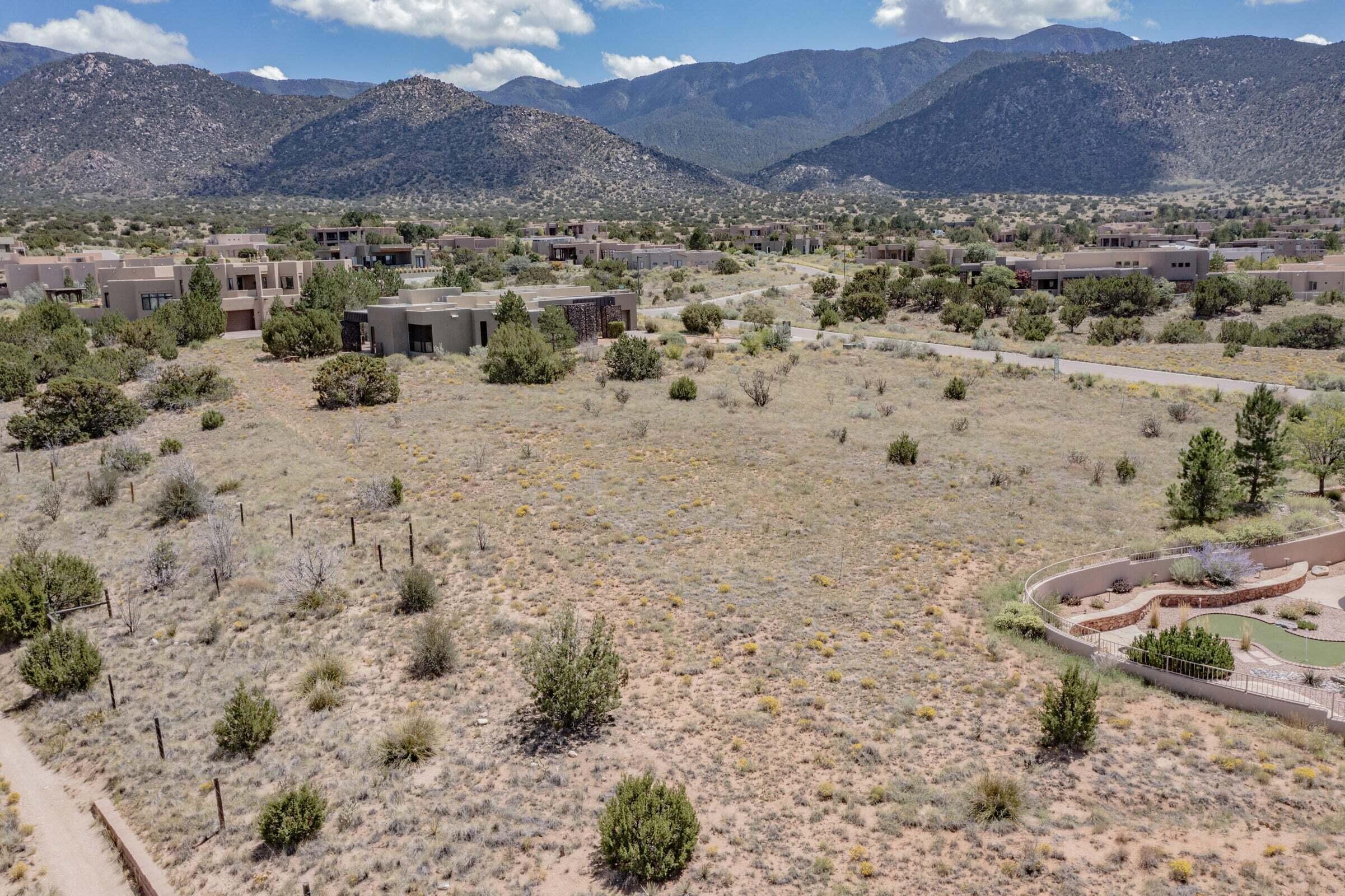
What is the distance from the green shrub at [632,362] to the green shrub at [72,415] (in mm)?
20434

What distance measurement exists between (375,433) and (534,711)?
20.2 m

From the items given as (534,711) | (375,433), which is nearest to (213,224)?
(375,433)

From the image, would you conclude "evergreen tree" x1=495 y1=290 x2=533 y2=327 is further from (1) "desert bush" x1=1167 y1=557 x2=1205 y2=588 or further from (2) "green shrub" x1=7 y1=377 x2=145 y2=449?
(1) "desert bush" x1=1167 y1=557 x2=1205 y2=588

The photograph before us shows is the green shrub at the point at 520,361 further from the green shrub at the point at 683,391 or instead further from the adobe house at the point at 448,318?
the green shrub at the point at 683,391

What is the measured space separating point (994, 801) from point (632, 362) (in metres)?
32.7

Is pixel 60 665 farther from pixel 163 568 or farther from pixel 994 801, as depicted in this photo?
pixel 994 801

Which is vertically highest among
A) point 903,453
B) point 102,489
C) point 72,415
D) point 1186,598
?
point 72,415

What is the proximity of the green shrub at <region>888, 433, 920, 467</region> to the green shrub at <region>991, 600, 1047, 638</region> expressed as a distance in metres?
10.9

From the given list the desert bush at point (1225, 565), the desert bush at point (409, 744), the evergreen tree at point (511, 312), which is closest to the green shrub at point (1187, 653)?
the desert bush at point (1225, 565)

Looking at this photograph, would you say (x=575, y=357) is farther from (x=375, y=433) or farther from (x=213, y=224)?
(x=213, y=224)

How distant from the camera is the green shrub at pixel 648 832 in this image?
11656 millimetres

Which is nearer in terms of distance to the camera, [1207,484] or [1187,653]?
[1187,653]

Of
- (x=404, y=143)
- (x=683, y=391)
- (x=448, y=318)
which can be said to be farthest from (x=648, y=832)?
(x=404, y=143)

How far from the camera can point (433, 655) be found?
1736 cm
